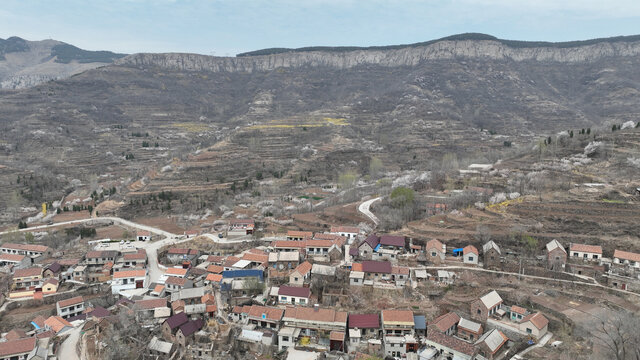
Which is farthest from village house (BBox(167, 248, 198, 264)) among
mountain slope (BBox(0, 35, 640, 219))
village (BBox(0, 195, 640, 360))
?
mountain slope (BBox(0, 35, 640, 219))

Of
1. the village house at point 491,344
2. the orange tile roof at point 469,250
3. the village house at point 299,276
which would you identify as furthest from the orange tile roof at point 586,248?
the village house at point 299,276

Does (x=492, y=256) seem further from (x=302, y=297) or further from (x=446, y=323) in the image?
(x=302, y=297)

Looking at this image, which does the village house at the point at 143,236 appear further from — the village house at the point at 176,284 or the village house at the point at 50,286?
the village house at the point at 176,284

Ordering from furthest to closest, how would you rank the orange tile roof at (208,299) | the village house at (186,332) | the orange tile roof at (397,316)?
the orange tile roof at (208,299), the village house at (186,332), the orange tile roof at (397,316)

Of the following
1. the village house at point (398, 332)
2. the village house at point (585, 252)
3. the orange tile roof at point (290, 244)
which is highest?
the village house at point (585, 252)

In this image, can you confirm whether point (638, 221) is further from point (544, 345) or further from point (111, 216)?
point (111, 216)

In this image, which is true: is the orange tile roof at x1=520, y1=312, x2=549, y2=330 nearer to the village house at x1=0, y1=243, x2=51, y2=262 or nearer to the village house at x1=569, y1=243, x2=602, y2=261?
the village house at x1=569, y1=243, x2=602, y2=261

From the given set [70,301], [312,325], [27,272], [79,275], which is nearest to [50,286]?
[79,275]
